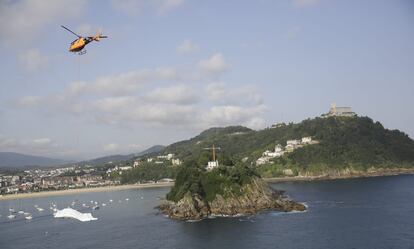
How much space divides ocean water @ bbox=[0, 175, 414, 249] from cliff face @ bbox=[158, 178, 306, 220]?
9.87 feet

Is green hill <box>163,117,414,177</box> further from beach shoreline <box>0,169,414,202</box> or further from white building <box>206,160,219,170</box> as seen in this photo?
white building <box>206,160,219,170</box>

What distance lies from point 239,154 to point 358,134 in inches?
1663

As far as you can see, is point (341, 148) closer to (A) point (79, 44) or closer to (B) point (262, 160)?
(B) point (262, 160)

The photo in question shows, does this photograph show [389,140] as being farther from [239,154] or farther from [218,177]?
[218,177]

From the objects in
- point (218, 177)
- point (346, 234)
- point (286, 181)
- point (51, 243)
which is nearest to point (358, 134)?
point (286, 181)

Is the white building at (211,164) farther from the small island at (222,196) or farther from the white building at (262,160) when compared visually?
the white building at (262,160)

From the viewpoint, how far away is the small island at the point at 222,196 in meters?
69.4

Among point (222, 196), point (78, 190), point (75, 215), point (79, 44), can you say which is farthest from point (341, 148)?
point (79, 44)

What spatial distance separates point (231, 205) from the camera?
70.5m

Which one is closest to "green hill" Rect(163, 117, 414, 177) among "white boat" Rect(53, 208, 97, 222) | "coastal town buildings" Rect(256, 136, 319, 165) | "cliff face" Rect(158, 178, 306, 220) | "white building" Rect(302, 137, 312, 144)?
"coastal town buildings" Rect(256, 136, 319, 165)

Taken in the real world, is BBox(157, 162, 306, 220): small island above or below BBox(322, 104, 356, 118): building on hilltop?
below

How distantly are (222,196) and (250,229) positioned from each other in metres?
16.7

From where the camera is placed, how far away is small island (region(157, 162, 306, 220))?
228ft

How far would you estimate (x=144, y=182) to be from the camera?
16575 cm
